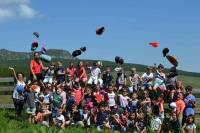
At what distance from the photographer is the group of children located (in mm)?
17641

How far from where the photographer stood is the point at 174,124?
17.7 metres

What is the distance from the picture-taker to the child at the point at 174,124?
17656mm

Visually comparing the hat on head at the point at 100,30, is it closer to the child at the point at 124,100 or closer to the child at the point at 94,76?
the child at the point at 94,76

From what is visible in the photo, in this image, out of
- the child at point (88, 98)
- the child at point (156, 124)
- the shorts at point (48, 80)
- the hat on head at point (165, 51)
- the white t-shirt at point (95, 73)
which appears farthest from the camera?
the white t-shirt at point (95, 73)

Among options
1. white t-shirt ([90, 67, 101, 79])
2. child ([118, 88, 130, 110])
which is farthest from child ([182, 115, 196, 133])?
white t-shirt ([90, 67, 101, 79])

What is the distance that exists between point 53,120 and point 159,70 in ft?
18.4

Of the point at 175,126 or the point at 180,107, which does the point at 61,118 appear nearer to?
the point at 175,126

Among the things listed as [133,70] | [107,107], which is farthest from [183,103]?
[133,70]

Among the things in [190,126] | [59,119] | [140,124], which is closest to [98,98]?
[140,124]

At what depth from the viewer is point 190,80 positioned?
28562 millimetres

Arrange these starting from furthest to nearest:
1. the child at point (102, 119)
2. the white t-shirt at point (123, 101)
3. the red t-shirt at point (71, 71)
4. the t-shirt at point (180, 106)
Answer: the red t-shirt at point (71, 71) → the white t-shirt at point (123, 101) → the child at point (102, 119) → the t-shirt at point (180, 106)

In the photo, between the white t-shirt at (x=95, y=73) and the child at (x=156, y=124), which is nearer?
the child at (x=156, y=124)

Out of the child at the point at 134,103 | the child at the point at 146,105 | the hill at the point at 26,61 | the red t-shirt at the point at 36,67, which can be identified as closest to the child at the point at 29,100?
the red t-shirt at the point at 36,67

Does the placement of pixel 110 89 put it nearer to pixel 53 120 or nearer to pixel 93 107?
pixel 93 107
